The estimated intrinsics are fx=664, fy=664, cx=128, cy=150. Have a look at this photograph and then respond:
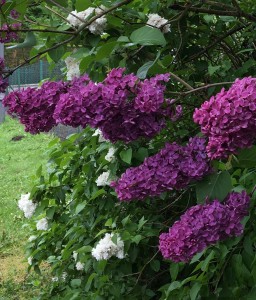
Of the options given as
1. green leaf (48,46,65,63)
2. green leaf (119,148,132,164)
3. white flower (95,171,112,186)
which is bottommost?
white flower (95,171,112,186)

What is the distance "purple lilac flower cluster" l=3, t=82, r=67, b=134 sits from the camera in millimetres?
1685

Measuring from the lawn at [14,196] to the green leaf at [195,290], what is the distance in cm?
154

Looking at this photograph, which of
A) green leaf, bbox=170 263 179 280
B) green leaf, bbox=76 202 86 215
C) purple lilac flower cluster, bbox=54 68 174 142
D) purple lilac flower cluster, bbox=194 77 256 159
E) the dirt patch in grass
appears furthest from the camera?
the dirt patch in grass

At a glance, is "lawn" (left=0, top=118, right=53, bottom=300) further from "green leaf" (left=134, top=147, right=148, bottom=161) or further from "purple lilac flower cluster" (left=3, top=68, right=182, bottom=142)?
"purple lilac flower cluster" (left=3, top=68, right=182, bottom=142)

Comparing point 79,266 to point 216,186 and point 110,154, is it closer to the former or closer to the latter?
point 110,154

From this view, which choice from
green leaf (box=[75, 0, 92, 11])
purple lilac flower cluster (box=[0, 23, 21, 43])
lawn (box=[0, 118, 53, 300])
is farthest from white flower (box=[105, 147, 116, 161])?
lawn (box=[0, 118, 53, 300])

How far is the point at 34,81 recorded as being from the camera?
1708 cm

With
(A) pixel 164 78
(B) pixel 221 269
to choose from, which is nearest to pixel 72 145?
(B) pixel 221 269

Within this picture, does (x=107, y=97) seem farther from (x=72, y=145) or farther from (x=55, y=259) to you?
(x=55, y=259)

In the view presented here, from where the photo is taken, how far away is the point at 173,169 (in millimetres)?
1493

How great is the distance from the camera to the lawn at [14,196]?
4.68 metres

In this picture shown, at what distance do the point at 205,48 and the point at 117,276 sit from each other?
1.02 meters

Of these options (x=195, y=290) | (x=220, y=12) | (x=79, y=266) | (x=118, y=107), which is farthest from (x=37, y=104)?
(x=79, y=266)

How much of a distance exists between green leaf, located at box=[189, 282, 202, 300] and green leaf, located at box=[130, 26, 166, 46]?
2.75 ft
